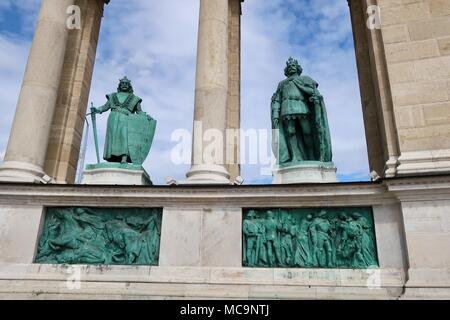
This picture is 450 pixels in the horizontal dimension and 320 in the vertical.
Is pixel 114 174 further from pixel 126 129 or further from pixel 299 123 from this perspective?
pixel 299 123

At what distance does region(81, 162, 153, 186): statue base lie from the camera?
12.4 m

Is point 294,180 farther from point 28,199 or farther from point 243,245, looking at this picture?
point 28,199

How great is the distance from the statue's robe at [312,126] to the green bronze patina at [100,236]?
4.49 metres

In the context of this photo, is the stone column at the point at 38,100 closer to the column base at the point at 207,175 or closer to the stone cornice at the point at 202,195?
the stone cornice at the point at 202,195

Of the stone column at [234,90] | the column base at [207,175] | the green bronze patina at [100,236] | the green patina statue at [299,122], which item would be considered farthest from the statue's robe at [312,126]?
the green bronze patina at [100,236]

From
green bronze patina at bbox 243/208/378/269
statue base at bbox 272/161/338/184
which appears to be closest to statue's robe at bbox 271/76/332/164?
statue base at bbox 272/161/338/184

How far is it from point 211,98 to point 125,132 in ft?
11.0

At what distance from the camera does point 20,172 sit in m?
11.6

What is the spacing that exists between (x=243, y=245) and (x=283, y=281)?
1.33m

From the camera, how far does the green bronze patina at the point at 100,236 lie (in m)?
10.5

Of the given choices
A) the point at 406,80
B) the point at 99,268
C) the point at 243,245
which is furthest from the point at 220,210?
the point at 406,80

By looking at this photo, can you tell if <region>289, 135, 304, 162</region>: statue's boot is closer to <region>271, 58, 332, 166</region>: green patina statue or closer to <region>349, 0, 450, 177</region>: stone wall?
<region>271, 58, 332, 166</region>: green patina statue
